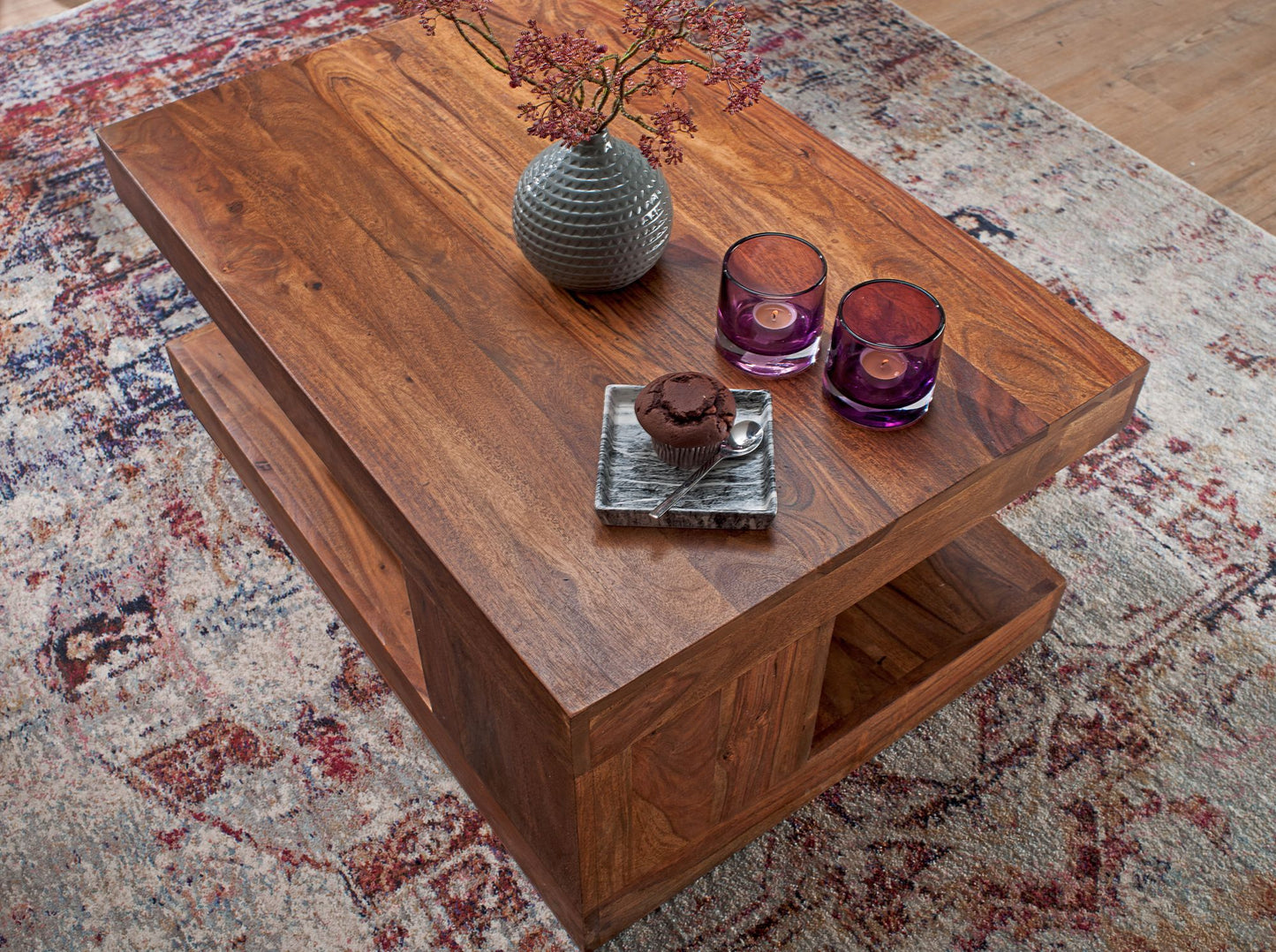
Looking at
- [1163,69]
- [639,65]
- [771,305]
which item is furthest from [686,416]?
[1163,69]

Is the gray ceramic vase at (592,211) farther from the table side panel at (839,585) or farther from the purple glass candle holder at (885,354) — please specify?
the table side panel at (839,585)

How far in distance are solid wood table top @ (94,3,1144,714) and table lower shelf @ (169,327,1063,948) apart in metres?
0.20

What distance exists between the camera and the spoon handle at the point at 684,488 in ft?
3.26

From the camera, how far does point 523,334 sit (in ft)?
3.86

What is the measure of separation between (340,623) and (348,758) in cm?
19

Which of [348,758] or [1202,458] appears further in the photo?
[1202,458]

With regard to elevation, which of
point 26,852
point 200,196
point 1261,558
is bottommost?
point 26,852

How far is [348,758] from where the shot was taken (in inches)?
52.7

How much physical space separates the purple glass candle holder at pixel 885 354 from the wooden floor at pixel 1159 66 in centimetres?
126

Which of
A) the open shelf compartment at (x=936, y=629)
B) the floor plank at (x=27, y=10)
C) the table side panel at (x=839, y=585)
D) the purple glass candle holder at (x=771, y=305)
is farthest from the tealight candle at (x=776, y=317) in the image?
the floor plank at (x=27, y=10)

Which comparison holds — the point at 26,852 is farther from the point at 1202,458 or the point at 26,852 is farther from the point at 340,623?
the point at 1202,458

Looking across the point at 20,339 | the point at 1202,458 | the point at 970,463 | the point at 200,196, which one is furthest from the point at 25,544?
the point at 1202,458

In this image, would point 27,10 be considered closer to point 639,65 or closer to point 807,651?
point 639,65

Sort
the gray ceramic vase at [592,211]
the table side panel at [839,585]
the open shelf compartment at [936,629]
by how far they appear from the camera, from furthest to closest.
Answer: the open shelf compartment at [936,629] < the gray ceramic vase at [592,211] < the table side panel at [839,585]
